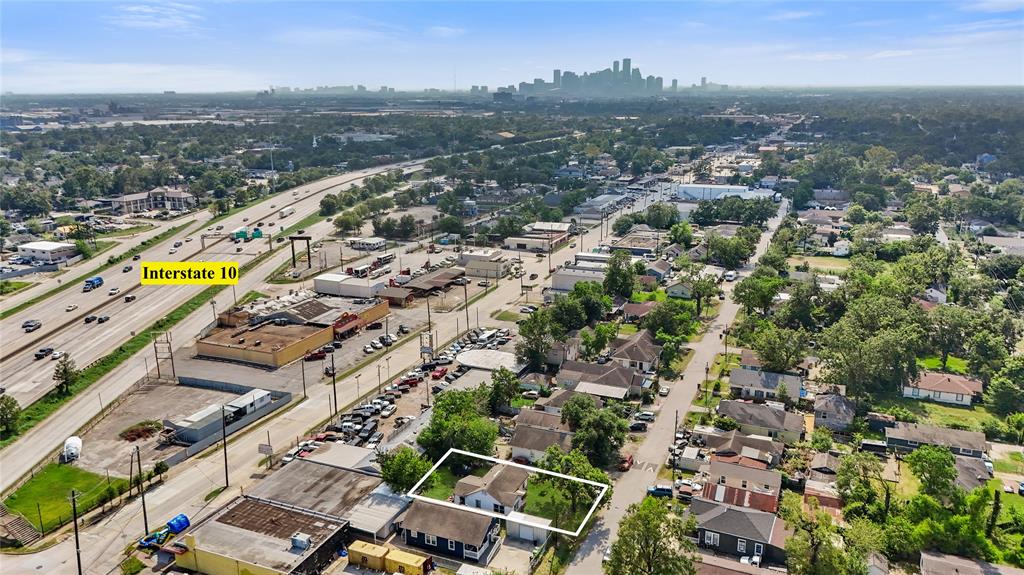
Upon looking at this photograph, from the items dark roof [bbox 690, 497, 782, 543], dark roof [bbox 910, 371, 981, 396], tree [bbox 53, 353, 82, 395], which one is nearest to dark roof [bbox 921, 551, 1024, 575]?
dark roof [bbox 690, 497, 782, 543]

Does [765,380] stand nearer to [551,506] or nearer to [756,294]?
[756,294]

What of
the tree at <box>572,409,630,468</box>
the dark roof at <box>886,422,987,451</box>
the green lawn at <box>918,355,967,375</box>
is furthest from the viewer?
the green lawn at <box>918,355,967,375</box>

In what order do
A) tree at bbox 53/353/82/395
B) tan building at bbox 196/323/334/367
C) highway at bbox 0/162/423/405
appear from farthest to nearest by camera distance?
highway at bbox 0/162/423/405 → tan building at bbox 196/323/334/367 → tree at bbox 53/353/82/395

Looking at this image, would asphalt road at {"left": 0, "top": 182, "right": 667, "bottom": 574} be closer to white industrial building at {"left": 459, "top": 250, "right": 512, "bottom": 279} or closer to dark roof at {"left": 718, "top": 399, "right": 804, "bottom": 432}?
white industrial building at {"left": 459, "top": 250, "right": 512, "bottom": 279}

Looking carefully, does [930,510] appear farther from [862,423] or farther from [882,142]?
[882,142]

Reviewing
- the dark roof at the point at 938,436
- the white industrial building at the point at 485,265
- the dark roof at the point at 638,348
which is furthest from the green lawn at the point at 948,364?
the white industrial building at the point at 485,265

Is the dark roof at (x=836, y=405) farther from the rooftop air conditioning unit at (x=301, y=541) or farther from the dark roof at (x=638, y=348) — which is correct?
the rooftop air conditioning unit at (x=301, y=541)

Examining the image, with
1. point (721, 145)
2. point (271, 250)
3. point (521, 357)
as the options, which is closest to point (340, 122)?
point (721, 145)

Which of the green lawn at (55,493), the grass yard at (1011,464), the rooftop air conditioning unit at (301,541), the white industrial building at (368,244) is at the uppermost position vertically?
the white industrial building at (368,244)
